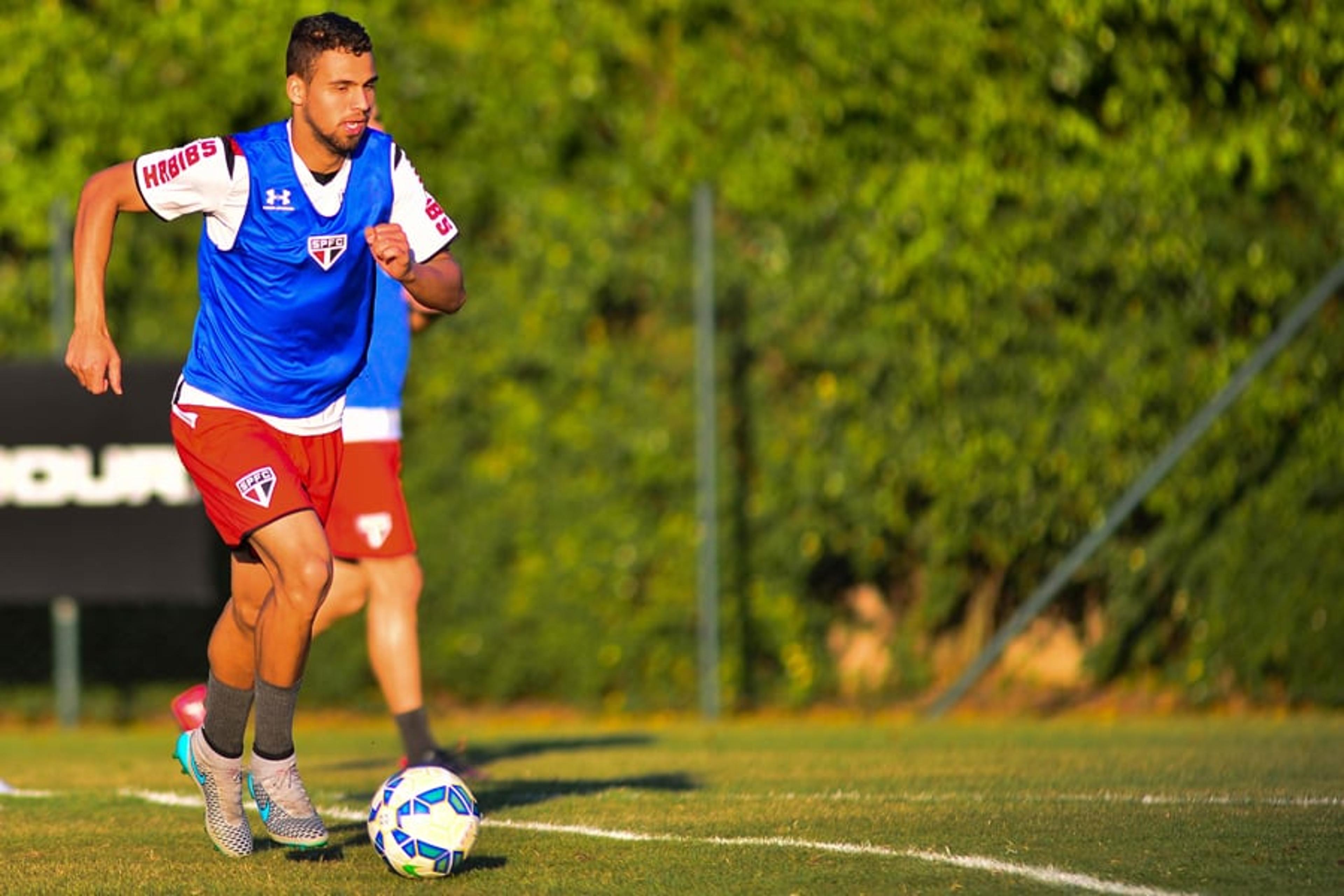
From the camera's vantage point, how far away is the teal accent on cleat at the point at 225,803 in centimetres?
574

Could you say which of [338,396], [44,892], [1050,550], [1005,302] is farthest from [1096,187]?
[44,892]

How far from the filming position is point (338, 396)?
19.7ft

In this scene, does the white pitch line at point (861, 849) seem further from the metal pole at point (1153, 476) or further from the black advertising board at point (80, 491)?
the metal pole at point (1153, 476)

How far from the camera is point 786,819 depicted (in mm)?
6262

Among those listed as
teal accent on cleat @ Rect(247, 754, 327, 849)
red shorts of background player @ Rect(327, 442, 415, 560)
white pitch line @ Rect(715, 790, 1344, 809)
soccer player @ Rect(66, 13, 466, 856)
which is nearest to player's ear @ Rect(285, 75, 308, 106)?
soccer player @ Rect(66, 13, 466, 856)

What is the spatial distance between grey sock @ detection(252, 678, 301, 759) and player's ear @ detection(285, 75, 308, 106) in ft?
5.34

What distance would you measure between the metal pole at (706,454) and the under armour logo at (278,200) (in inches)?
240

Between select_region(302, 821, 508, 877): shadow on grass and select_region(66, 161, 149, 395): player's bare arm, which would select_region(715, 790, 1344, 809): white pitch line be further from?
select_region(66, 161, 149, 395): player's bare arm

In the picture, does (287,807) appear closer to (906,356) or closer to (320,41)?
(320,41)

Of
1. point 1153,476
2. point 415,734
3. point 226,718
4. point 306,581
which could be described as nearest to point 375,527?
point 415,734

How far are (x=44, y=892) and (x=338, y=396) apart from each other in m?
1.64

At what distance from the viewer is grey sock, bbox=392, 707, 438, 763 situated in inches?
307

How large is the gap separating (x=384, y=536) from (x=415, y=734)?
770 mm

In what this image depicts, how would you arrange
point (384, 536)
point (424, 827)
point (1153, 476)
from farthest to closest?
1. point (1153, 476)
2. point (384, 536)
3. point (424, 827)
